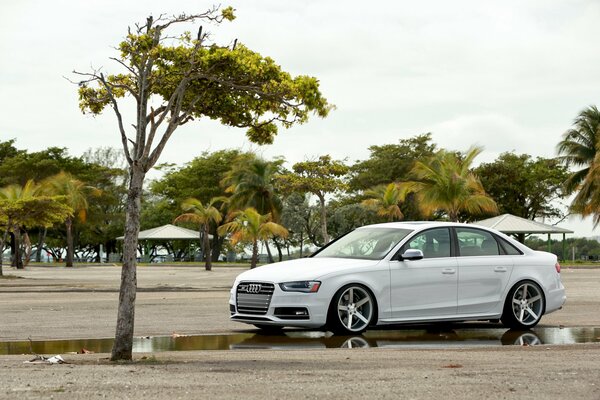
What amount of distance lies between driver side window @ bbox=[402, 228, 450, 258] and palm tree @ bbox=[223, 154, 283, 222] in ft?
203

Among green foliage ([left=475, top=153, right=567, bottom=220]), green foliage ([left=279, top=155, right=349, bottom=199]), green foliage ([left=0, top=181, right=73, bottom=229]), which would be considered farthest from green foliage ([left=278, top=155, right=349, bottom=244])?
green foliage ([left=0, top=181, right=73, bottom=229])

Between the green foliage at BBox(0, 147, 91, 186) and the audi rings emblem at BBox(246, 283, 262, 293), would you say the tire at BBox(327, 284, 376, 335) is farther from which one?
the green foliage at BBox(0, 147, 91, 186)

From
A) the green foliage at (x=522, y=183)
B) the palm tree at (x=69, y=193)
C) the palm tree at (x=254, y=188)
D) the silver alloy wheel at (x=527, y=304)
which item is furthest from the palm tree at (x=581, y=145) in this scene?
the silver alloy wheel at (x=527, y=304)

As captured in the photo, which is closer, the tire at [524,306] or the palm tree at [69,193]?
the tire at [524,306]

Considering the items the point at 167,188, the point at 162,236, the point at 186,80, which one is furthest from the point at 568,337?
the point at 167,188

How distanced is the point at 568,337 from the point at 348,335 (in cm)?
289

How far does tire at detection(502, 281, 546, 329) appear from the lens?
48.6 feet

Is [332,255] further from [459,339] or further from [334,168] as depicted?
[334,168]

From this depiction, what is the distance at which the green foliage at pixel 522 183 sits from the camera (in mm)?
82812

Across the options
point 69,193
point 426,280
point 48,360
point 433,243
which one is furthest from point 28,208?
point 48,360

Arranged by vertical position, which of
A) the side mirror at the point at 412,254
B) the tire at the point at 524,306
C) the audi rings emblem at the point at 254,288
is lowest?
the tire at the point at 524,306

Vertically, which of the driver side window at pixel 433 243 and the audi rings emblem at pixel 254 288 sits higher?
the driver side window at pixel 433 243

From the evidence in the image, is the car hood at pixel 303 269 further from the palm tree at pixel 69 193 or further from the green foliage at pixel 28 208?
the palm tree at pixel 69 193

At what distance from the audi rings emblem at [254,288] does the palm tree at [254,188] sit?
62.3m
